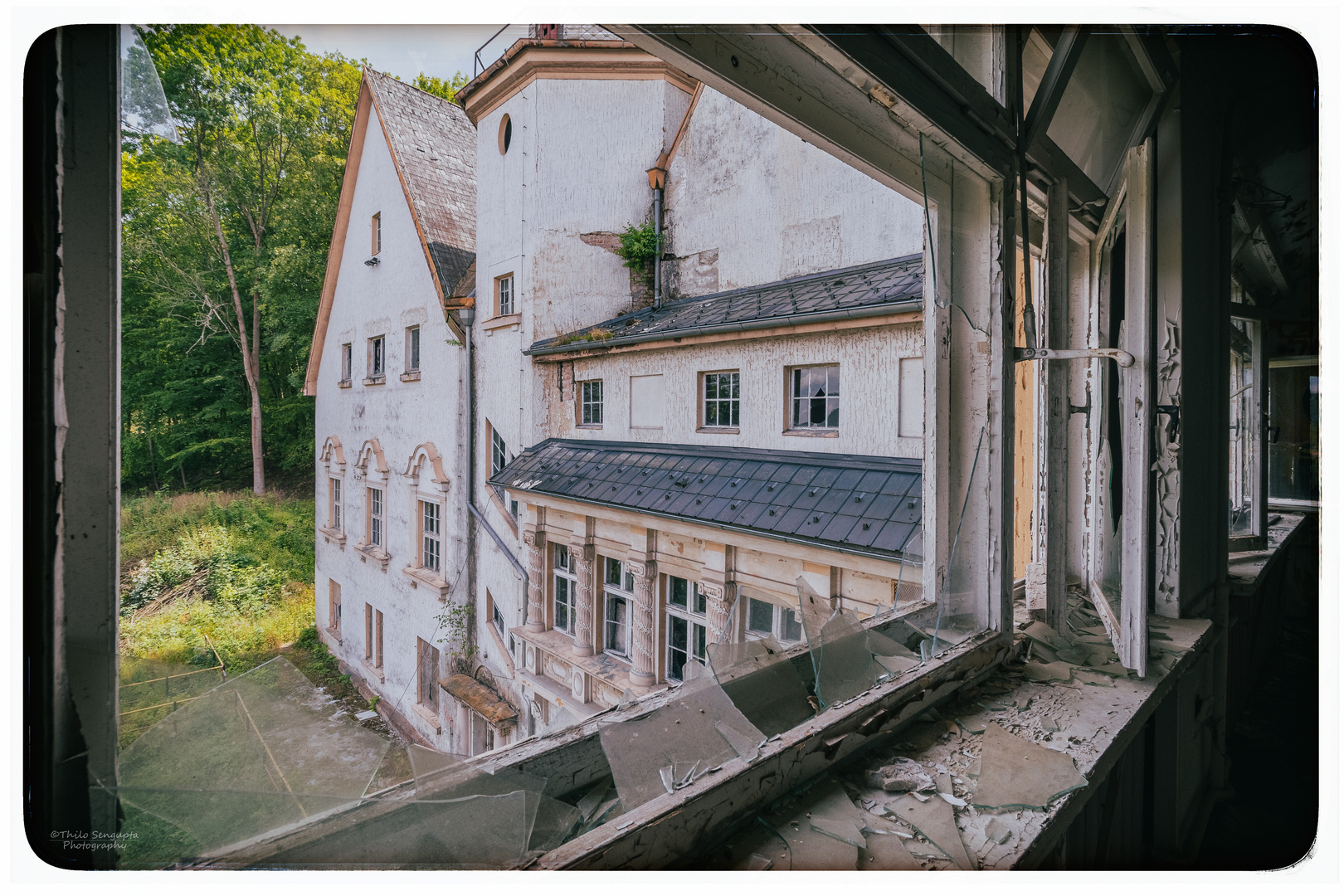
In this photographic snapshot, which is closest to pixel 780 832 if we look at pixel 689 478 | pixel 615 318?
pixel 689 478

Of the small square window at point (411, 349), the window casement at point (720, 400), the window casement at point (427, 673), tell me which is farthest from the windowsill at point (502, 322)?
the small square window at point (411, 349)

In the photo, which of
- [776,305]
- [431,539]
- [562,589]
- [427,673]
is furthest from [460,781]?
[562,589]

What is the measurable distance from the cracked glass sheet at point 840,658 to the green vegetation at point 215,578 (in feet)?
2.19

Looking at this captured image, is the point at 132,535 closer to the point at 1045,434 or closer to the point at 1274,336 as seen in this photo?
the point at 1045,434

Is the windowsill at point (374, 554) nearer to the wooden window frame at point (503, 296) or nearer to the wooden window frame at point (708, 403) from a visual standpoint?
the wooden window frame at point (708, 403)

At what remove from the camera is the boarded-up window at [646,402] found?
4230mm

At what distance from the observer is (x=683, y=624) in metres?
3.71

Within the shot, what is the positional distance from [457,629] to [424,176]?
6.13 ft

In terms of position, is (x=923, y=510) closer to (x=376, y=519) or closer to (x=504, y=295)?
(x=376, y=519)

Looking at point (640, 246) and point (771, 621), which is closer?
point (771, 621)

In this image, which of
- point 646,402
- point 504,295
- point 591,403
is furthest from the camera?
point 504,295

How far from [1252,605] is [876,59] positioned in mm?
2285

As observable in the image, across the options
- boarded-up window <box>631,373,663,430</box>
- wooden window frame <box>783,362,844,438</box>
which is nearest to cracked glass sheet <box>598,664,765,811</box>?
wooden window frame <box>783,362,844,438</box>

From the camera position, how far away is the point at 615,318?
5.13 m
